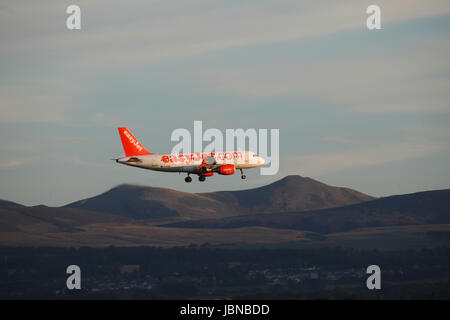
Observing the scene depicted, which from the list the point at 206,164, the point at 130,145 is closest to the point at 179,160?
the point at 206,164

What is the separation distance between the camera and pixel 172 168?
566 feet

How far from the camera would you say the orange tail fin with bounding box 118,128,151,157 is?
565 ft

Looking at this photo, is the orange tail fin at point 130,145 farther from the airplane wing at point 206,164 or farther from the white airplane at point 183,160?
the airplane wing at point 206,164

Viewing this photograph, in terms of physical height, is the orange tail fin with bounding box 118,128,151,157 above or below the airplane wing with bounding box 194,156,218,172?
above

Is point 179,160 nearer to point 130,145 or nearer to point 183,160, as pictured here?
point 183,160

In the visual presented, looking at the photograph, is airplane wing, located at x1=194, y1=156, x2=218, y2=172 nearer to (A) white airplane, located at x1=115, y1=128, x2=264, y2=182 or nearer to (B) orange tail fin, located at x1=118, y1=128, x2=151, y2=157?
Result: (A) white airplane, located at x1=115, y1=128, x2=264, y2=182

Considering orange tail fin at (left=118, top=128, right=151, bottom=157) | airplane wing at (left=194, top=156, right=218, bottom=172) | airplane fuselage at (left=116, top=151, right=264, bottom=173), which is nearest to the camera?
airplane fuselage at (left=116, top=151, right=264, bottom=173)

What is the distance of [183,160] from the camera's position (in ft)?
564

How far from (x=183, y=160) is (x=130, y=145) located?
11658 mm

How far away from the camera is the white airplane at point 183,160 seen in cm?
17000

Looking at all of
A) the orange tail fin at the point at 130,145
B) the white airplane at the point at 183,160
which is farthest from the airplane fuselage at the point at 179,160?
the orange tail fin at the point at 130,145

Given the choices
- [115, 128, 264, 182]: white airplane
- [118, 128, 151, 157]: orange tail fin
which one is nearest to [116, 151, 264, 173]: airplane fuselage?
[115, 128, 264, 182]: white airplane
